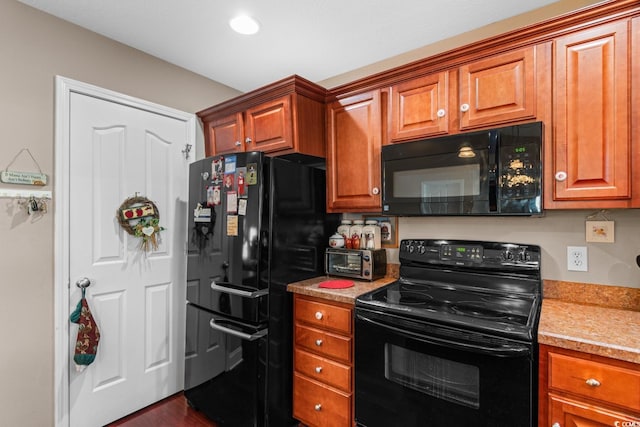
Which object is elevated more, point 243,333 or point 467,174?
point 467,174

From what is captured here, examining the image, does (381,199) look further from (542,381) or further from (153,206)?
(153,206)

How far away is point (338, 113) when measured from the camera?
7.31 ft

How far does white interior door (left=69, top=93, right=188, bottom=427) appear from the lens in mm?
2025

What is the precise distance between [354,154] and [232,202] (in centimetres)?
83

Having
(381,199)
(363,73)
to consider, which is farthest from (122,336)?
(363,73)

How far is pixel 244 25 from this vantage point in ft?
6.45

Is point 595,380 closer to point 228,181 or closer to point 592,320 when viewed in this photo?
point 592,320

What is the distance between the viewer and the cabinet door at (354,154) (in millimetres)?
2061

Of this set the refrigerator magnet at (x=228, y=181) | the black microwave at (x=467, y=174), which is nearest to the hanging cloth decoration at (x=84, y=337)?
the refrigerator magnet at (x=228, y=181)

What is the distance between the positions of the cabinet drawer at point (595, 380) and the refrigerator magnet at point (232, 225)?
162 centimetres

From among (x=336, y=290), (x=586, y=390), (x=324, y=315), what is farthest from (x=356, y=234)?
(x=586, y=390)

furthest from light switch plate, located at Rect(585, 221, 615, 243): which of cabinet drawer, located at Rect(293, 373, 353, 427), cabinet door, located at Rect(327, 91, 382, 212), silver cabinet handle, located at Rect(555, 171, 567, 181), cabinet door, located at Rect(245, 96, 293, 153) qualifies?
cabinet door, located at Rect(245, 96, 293, 153)

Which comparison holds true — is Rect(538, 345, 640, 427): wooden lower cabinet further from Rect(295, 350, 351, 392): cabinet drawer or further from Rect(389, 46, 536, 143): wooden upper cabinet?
Rect(389, 46, 536, 143): wooden upper cabinet

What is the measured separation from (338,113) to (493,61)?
3.09 ft
